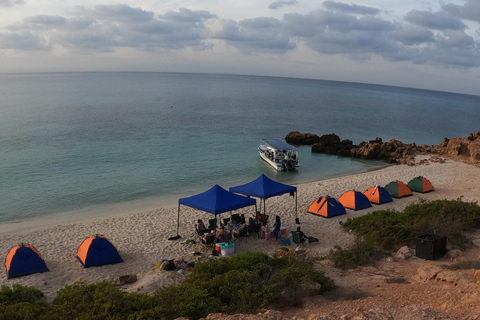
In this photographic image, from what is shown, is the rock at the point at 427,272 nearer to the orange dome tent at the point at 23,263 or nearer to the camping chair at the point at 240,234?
the camping chair at the point at 240,234

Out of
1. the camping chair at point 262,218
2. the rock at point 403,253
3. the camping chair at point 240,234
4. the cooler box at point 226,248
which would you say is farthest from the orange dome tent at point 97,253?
the rock at point 403,253

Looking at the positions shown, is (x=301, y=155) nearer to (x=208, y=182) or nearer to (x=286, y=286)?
(x=208, y=182)

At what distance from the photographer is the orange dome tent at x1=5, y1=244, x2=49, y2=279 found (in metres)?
12.2

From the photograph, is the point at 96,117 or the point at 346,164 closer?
the point at 346,164

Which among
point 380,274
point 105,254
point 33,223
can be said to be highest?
point 380,274

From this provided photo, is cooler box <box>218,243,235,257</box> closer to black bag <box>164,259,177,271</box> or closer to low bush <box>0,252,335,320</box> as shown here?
black bag <box>164,259,177,271</box>

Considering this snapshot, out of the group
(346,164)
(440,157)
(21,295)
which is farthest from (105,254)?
(440,157)

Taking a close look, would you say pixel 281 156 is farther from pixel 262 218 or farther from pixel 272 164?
pixel 262 218

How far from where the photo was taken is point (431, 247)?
11.1 m

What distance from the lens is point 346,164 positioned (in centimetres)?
3419

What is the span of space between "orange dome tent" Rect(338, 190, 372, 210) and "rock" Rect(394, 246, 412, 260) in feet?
22.0

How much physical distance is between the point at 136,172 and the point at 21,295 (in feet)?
65.1

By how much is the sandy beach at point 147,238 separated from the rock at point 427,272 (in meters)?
3.55

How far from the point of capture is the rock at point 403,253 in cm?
1139
